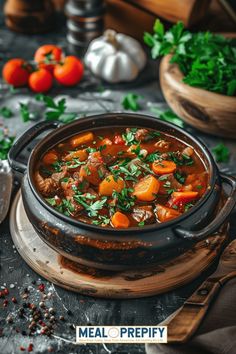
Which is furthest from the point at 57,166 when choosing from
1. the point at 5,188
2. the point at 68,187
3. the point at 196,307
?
the point at 196,307

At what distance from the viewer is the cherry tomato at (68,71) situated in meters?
4.13

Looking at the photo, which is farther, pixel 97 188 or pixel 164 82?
pixel 164 82

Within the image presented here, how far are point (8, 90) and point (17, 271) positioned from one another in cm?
183

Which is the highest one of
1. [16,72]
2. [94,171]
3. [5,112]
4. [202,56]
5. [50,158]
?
[202,56]

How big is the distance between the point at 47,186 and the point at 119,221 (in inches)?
16.1

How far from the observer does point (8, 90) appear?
13.8 ft

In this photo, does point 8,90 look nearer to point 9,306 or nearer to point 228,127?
point 228,127

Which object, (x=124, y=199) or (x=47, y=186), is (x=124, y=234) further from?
(x=47, y=186)

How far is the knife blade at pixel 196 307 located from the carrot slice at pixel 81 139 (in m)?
0.96

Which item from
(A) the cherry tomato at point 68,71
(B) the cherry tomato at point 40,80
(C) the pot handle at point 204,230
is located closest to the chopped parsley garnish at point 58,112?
(B) the cherry tomato at point 40,80

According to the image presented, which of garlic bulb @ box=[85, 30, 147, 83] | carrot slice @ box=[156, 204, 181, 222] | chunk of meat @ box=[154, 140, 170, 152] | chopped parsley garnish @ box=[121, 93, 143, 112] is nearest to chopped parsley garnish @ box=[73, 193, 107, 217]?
carrot slice @ box=[156, 204, 181, 222]

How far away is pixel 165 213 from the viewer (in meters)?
2.58

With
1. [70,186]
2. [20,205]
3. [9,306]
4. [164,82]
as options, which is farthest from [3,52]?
[9,306]

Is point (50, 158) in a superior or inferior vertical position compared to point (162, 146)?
inferior
